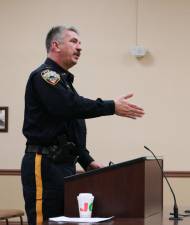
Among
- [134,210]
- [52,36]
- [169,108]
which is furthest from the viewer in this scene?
[169,108]

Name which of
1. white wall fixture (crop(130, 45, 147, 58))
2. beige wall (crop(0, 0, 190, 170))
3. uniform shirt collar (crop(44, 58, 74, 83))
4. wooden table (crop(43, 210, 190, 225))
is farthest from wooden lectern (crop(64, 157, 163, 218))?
white wall fixture (crop(130, 45, 147, 58))

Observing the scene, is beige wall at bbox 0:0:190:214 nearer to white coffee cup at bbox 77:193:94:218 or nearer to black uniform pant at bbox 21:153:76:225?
black uniform pant at bbox 21:153:76:225

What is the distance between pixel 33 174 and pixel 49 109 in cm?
33

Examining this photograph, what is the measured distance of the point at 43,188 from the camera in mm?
2344

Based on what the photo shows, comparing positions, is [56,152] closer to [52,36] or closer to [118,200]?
[118,200]

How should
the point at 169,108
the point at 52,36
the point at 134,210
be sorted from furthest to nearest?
the point at 169,108, the point at 52,36, the point at 134,210

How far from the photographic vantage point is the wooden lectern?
1974mm

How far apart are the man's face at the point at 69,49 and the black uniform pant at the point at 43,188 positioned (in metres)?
0.55

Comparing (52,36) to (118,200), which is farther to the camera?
(52,36)

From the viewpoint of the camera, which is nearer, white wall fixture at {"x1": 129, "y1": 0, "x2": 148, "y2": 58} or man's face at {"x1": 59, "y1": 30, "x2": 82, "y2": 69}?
man's face at {"x1": 59, "y1": 30, "x2": 82, "y2": 69}

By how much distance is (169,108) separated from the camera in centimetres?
480

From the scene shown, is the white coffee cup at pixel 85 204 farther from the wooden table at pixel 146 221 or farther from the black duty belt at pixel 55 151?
the black duty belt at pixel 55 151

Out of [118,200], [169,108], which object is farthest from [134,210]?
[169,108]

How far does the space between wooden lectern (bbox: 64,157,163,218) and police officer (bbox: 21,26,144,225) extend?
0.69ft
